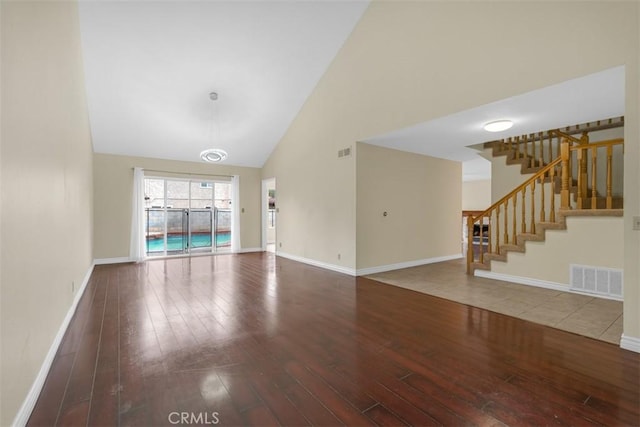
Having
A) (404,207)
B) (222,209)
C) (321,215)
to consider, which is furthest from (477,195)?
(222,209)

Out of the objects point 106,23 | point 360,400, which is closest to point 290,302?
point 360,400

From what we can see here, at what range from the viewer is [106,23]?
4059mm

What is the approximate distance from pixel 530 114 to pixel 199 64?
5.20m

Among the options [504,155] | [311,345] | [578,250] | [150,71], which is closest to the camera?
[311,345]

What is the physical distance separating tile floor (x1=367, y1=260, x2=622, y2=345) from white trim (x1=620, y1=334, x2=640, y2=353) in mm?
110

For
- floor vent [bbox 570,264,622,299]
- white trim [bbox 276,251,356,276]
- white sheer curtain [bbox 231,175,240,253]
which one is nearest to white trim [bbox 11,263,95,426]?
white trim [bbox 276,251,356,276]

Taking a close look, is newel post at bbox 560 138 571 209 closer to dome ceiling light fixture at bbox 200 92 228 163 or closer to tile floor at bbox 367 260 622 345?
tile floor at bbox 367 260 622 345

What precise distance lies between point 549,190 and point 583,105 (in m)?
2.18

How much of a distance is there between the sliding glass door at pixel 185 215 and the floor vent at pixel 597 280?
811cm

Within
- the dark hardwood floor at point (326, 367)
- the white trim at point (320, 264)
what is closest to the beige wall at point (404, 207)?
the white trim at point (320, 264)

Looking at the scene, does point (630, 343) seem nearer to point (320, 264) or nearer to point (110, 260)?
point (320, 264)

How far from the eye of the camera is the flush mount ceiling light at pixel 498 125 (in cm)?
412

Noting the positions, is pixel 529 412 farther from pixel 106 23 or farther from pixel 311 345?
pixel 106 23

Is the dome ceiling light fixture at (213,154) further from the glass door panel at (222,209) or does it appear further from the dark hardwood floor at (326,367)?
the glass door panel at (222,209)
